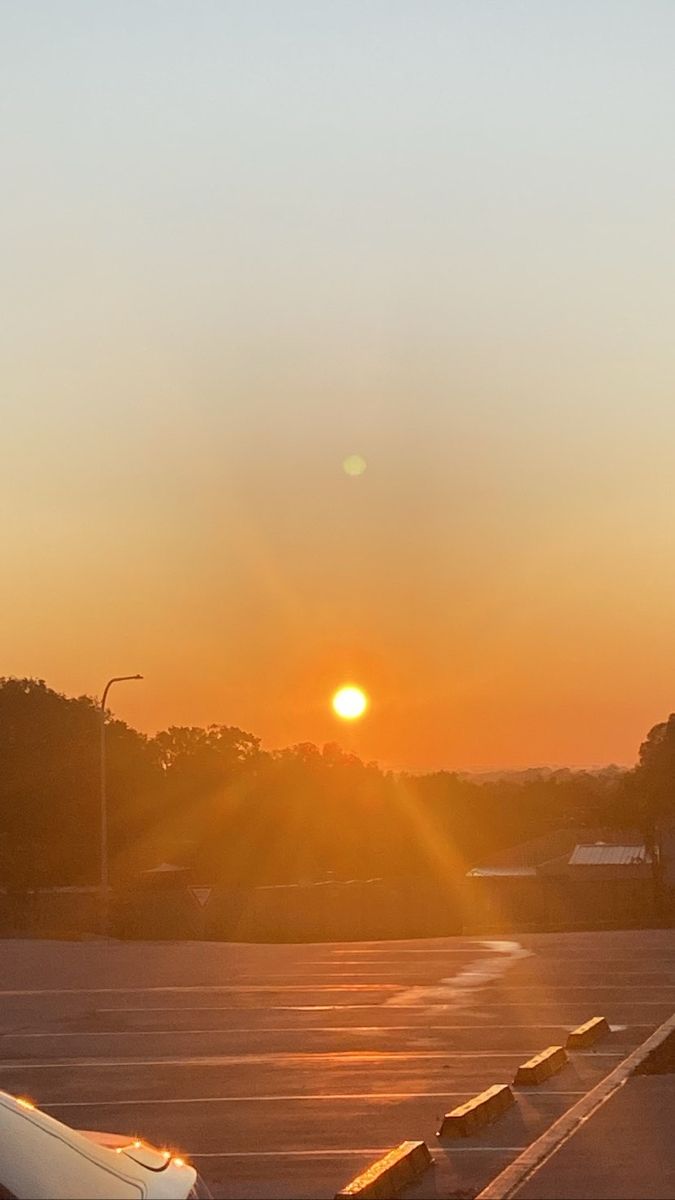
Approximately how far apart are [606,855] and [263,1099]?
86.3 metres

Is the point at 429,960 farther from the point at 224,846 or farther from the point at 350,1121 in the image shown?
the point at 224,846

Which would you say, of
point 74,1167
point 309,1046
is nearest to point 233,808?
point 309,1046

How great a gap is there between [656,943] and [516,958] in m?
4.99

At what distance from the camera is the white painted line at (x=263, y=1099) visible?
15.0 metres

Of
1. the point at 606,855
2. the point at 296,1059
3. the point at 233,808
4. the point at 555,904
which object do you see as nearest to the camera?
the point at 296,1059

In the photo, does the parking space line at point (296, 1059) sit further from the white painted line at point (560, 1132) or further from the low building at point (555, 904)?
the low building at point (555, 904)

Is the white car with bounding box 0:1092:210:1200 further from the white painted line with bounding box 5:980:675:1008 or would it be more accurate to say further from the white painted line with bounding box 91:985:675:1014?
→ the white painted line with bounding box 5:980:675:1008

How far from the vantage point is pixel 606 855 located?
99438 mm

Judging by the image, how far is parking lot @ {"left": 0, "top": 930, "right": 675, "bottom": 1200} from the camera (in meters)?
12.6

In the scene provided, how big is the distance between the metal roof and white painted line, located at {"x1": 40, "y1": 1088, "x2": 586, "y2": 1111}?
7807 centimetres

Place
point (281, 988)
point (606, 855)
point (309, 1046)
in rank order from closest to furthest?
point (309, 1046)
point (281, 988)
point (606, 855)

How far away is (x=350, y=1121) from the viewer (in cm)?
1377

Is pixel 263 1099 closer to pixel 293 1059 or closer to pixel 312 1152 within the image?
pixel 312 1152

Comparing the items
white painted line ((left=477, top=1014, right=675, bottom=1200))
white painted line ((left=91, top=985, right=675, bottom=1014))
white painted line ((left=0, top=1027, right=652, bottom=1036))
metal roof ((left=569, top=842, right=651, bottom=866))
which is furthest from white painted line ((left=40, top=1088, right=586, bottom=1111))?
metal roof ((left=569, top=842, right=651, bottom=866))
